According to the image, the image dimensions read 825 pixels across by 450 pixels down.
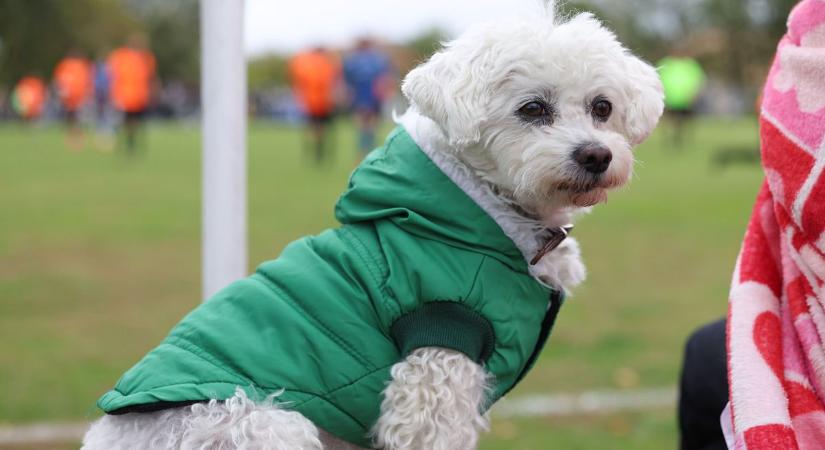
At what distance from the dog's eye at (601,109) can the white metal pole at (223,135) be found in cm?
91

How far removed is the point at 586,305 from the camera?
645 centimetres

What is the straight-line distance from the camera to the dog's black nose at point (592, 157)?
2.31m

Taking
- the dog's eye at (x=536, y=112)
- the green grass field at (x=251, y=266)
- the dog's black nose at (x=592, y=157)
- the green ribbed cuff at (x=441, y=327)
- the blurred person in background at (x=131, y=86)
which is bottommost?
the blurred person in background at (x=131, y=86)

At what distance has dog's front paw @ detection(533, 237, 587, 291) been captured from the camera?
2.33m

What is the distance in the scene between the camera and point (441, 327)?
212 cm

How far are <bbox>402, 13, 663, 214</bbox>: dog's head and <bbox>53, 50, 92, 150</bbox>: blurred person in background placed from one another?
22.6m

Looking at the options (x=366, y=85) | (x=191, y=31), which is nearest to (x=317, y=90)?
(x=366, y=85)

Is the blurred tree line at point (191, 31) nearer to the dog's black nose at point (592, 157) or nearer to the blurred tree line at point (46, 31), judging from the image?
the blurred tree line at point (46, 31)

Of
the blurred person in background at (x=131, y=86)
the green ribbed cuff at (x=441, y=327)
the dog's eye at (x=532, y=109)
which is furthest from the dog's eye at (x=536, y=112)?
the blurred person in background at (x=131, y=86)

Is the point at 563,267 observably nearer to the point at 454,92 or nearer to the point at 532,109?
the point at 532,109

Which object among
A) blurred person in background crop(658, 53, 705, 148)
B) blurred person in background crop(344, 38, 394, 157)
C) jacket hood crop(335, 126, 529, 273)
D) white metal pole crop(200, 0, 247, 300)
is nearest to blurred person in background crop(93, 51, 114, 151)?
blurred person in background crop(344, 38, 394, 157)

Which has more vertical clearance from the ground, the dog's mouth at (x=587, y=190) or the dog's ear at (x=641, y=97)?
the dog's ear at (x=641, y=97)

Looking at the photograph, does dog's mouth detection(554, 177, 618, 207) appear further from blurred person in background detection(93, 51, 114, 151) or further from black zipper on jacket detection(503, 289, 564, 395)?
blurred person in background detection(93, 51, 114, 151)

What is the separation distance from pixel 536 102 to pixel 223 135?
798mm
